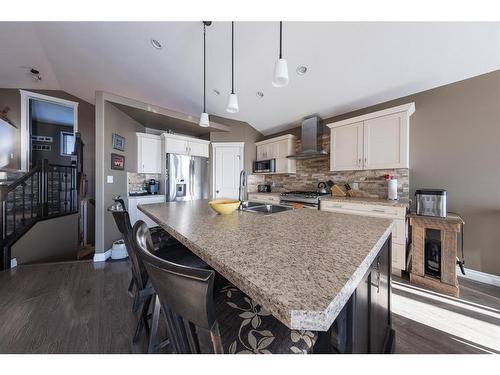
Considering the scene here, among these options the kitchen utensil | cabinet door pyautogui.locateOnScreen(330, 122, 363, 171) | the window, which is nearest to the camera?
cabinet door pyautogui.locateOnScreen(330, 122, 363, 171)

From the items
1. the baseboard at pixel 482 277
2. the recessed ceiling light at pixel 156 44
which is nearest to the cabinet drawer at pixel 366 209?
the baseboard at pixel 482 277

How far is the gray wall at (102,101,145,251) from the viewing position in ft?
9.16

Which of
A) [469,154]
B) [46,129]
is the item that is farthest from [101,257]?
[469,154]

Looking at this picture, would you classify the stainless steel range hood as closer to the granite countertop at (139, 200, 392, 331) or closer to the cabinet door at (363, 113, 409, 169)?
the cabinet door at (363, 113, 409, 169)

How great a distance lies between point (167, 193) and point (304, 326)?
3.65 meters

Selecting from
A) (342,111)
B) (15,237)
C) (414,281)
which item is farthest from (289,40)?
(15,237)

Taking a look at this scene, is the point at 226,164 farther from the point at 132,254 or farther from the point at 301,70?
the point at 132,254

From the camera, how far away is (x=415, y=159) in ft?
8.34

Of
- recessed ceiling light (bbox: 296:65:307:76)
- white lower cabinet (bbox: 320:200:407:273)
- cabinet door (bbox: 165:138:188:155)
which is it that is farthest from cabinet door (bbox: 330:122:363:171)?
cabinet door (bbox: 165:138:188:155)

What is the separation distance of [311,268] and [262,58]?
2659 mm

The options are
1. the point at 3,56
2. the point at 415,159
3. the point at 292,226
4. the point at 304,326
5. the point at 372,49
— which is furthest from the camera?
the point at 3,56

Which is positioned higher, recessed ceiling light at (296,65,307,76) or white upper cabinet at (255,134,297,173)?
recessed ceiling light at (296,65,307,76)

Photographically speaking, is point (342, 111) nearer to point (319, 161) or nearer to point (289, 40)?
point (319, 161)

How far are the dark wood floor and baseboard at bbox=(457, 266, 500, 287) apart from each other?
11cm
